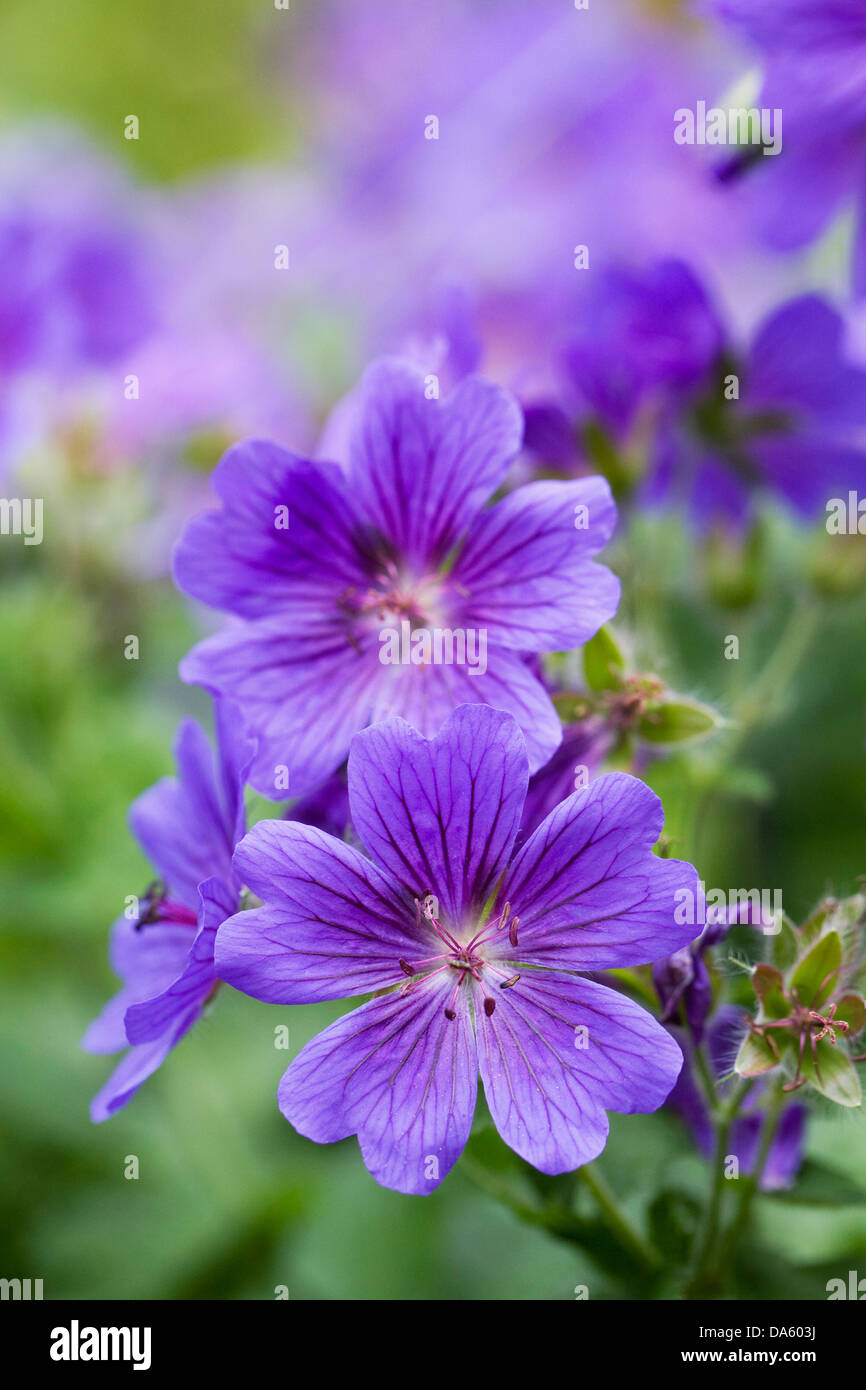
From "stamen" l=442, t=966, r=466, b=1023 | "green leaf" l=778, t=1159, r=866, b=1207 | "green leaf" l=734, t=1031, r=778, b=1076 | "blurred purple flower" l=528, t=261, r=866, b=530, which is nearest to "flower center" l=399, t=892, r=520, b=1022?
"stamen" l=442, t=966, r=466, b=1023

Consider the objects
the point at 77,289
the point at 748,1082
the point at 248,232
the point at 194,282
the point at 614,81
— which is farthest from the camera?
the point at 614,81

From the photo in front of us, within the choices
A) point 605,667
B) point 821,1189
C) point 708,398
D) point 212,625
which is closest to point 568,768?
point 605,667

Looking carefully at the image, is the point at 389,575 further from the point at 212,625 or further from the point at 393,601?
the point at 212,625

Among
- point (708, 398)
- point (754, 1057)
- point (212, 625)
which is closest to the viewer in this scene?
point (754, 1057)

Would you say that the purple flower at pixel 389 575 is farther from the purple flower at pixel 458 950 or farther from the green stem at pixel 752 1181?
the green stem at pixel 752 1181
